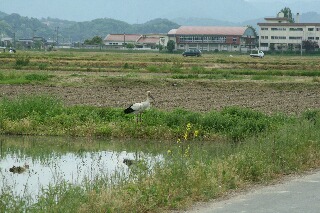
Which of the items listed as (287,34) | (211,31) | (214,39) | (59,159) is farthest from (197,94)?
(211,31)

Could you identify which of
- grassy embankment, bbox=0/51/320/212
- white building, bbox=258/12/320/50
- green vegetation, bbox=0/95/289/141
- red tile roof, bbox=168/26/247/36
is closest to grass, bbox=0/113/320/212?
grassy embankment, bbox=0/51/320/212

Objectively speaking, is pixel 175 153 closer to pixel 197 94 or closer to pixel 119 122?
pixel 119 122

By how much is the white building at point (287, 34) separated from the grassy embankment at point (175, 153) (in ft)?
281

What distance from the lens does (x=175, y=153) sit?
11336 mm

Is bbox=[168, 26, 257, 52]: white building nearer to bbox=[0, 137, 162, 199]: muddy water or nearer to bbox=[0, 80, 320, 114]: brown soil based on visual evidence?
bbox=[0, 80, 320, 114]: brown soil

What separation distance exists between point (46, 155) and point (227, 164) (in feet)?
19.0

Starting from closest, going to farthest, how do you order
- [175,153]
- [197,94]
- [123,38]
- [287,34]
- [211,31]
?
[175,153] → [197,94] → [287,34] → [211,31] → [123,38]

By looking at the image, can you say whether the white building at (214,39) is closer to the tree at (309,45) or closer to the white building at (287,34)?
the white building at (287,34)

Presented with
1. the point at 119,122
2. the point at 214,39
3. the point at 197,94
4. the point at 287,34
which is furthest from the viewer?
the point at 214,39

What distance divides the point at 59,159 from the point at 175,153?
3.19 meters

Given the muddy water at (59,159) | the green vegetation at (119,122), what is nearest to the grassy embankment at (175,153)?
the green vegetation at (119,122)

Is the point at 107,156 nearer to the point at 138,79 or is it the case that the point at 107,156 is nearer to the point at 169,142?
the point at 169,142

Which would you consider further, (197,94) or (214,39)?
(214,39)

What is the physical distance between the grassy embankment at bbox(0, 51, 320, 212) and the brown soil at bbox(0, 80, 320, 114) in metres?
3.50
